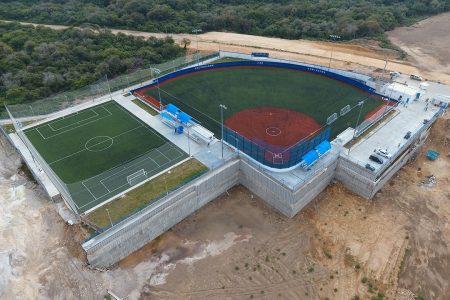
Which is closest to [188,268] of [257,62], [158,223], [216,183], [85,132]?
[158,223]

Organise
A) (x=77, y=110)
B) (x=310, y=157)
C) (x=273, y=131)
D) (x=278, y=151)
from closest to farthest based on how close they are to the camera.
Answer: (x=310, y=157) < (x=278, y=151) < (x=273, y=131) < (x=77, y=110)

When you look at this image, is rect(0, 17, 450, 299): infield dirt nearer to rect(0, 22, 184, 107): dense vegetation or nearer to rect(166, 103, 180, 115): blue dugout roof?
rect(166, 103, 180, 115): blue dugout roof

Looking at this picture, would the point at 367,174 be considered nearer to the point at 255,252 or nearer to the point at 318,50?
the point at 255,252

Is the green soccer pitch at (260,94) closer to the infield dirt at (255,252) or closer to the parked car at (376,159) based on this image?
the parked car at (376,159)

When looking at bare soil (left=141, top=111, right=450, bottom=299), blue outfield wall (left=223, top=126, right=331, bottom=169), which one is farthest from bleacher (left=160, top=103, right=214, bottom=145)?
bare soil (left=141, top=111, right=450, bottom=299)

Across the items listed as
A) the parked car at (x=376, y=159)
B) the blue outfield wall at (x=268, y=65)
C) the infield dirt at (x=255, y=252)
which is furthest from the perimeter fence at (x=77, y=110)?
the parked car at (x=376, y=159)

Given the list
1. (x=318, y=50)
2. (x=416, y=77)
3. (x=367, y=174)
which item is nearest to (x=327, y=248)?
(x=367, y=174)
